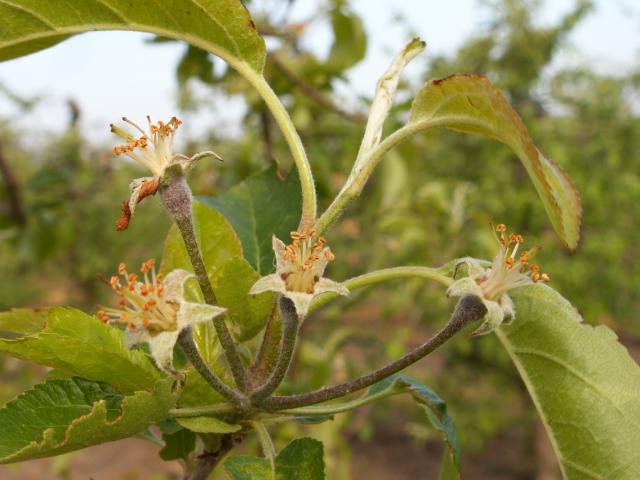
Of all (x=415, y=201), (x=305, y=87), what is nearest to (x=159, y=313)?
(x=305, y=87)

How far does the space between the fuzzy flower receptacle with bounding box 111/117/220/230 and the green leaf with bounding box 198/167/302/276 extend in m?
0.22

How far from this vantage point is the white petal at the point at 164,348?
1.98ft

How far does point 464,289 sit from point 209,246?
328mm

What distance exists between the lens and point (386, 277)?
76cm

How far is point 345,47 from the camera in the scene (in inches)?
85.7

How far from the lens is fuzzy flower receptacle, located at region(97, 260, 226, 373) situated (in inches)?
24.0

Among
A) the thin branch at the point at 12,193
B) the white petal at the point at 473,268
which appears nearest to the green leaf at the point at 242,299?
the white petal at the point at 473,268

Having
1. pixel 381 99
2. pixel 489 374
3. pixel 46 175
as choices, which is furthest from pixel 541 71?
pixel 381 99

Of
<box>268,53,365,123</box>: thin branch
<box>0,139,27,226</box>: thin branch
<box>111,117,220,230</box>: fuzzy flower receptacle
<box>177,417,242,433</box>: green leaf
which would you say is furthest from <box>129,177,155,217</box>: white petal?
<box>0,139,27,226</box>: thin branch

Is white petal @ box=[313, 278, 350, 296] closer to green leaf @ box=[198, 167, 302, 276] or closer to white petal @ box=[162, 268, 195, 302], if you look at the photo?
white petal @ box=[162, 268, 195, 302]

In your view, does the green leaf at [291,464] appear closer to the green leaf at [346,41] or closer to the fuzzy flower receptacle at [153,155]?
the fuzzy flower receptacle at [153,155]

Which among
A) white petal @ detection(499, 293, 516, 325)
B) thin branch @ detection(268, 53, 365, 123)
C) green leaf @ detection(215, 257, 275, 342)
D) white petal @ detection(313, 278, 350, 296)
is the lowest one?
white petal @ detection(499, 293, 516, 325)

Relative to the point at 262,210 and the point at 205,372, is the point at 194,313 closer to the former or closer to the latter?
the point at 205,372

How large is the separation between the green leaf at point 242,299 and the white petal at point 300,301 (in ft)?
0.35
